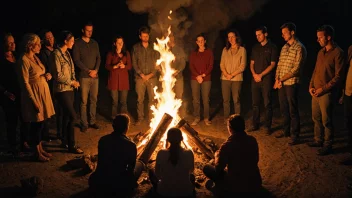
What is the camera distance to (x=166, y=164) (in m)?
5.20

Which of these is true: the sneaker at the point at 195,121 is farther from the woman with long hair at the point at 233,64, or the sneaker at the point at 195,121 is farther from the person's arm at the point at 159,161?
the person's arm at the point at 159,161

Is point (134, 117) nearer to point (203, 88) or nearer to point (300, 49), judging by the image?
point (203, 88)

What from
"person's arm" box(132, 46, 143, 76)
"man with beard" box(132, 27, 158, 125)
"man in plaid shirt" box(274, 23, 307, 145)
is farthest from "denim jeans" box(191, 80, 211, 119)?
"man in plaid shirt" box(274, 23, 307, 145)

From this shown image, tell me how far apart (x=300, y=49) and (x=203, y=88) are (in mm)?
3107

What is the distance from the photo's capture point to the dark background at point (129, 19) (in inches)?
747

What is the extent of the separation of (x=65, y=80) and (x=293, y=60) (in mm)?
5345

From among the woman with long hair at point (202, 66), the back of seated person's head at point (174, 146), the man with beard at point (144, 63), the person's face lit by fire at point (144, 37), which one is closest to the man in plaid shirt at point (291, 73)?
the woman with long hair at point (202, 66)

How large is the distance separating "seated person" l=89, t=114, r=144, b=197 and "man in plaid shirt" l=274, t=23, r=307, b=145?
469 cm

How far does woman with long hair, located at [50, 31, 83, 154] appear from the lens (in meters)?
7.55

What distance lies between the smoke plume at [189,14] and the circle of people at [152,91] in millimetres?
482

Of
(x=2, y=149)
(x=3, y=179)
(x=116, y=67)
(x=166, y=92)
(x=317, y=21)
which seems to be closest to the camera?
(x=3, y=179)

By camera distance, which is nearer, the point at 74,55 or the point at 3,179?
the point at 3,179

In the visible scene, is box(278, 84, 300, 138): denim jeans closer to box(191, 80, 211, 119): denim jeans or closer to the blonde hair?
box(191, 80, 211, 119): denim jeans

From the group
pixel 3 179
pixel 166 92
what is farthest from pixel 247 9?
pixel 3 179
